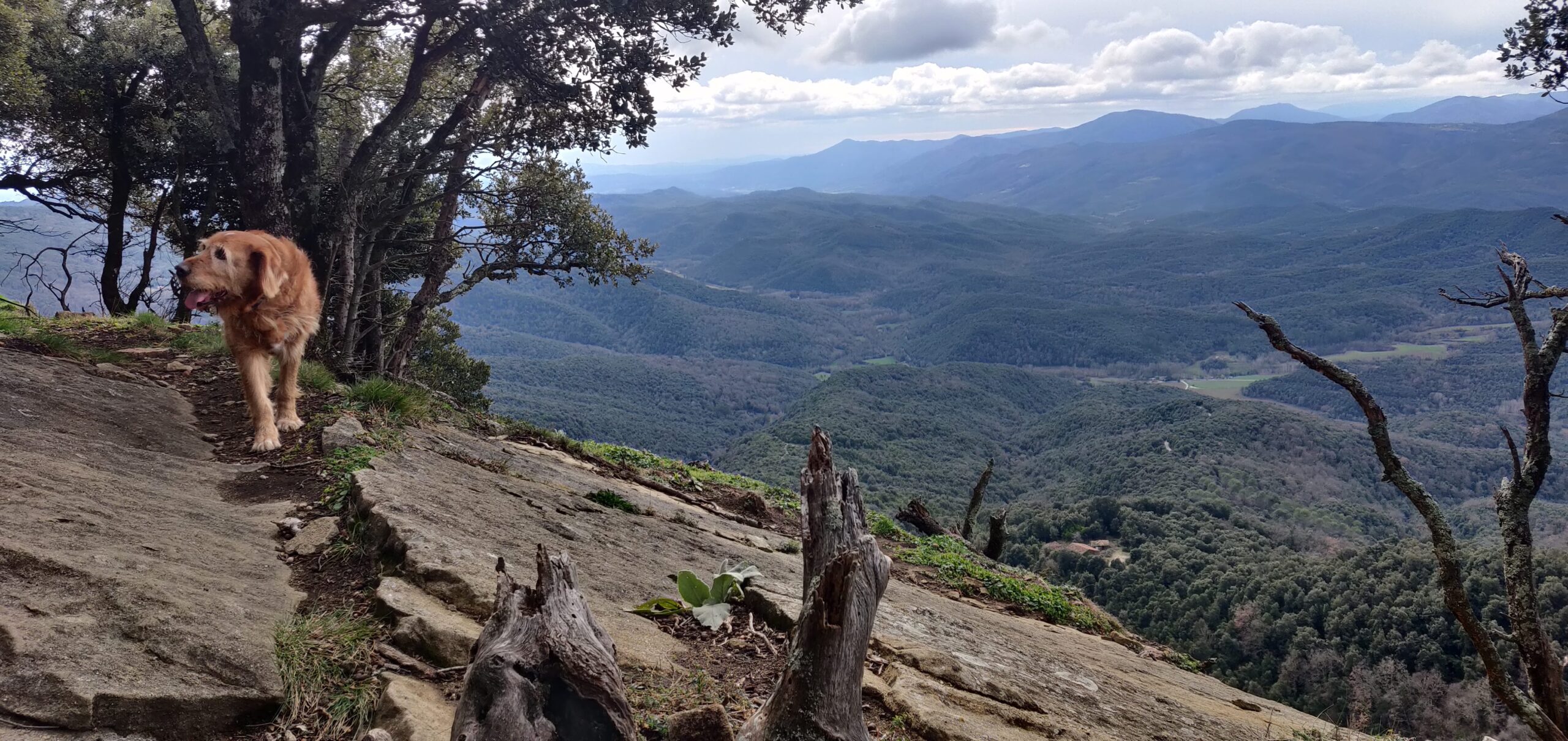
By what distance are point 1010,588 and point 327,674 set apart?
7176mm

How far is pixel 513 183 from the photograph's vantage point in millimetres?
16016

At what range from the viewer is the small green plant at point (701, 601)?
4305 millimetres

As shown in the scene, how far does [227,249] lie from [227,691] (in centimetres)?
379

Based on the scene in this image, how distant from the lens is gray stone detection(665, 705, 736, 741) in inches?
105

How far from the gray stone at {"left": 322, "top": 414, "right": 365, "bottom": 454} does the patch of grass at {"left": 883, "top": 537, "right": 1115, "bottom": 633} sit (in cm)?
568

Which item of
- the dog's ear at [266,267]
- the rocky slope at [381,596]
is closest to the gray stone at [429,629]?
the rocky slope at [381,596]

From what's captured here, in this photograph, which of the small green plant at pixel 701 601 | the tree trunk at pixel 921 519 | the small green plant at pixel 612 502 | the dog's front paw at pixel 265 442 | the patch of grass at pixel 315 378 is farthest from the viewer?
the tree trunk at pixel 921 519

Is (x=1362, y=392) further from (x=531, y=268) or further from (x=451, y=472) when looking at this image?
(x=531, y=268)

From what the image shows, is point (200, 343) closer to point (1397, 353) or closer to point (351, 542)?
point (351, 542)

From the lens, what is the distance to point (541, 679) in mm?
2406

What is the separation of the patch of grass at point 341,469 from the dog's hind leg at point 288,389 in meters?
0.86

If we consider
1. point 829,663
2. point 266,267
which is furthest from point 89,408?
point 829,663

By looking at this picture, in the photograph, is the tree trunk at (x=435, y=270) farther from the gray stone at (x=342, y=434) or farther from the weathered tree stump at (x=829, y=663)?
the weathered tree stump at (x=829, y=663)

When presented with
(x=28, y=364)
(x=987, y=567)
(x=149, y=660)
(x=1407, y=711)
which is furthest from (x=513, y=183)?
(x=1407, y=711)
